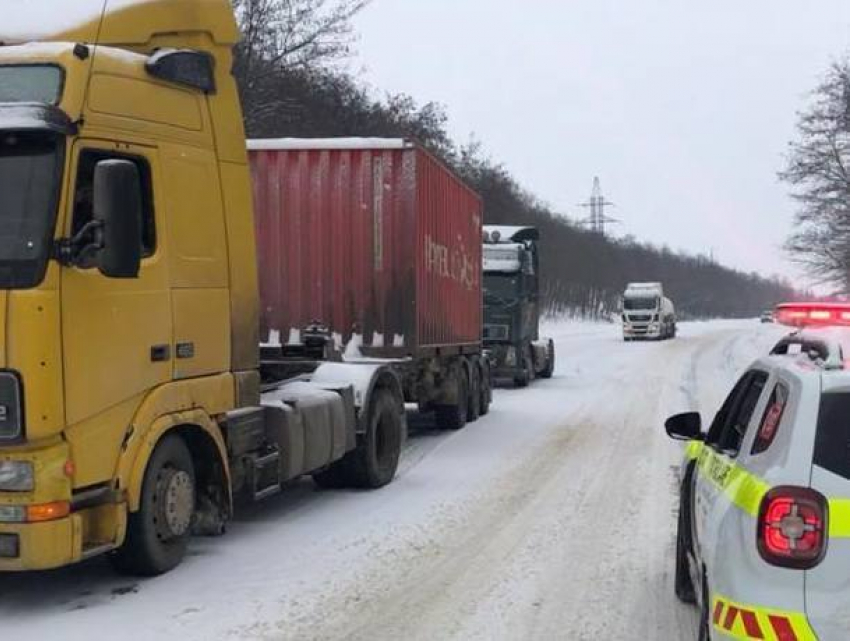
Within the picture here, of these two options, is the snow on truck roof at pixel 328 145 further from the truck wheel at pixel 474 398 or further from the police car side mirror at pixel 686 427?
the police car side mirror at pixel 686 427

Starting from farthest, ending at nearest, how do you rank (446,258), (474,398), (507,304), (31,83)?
(507,304), (474,398), (446,258), (31,83)

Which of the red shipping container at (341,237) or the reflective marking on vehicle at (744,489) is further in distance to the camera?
the red shipping container at (341,237)

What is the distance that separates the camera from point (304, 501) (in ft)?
30.6

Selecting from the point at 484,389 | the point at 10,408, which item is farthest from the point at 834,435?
the point at 484,389

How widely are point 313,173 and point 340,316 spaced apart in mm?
1662

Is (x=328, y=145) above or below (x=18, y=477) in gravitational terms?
above

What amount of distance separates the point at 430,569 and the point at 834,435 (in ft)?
12.6

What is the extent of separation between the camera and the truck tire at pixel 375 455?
9680 millimetres

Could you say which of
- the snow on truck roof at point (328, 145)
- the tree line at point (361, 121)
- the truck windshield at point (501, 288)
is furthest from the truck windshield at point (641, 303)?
the snow on truck roof at point (328, 145)

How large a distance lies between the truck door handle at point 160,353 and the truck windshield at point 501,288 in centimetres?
1566

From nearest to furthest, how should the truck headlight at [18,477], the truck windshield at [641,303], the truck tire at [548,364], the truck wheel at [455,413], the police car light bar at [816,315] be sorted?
1. the police car light bar at [816,315]
2. the truck headlight at [18,477]
3. the truck wheel at [455,413]
4. the truck tire at [548,364]
5. the truck windshield at [641,303]

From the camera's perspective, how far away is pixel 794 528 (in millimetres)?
3275

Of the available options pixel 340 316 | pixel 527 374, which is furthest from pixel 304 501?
pixel 527 374

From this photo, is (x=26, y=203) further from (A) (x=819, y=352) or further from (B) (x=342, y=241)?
(B) (x=342, y=241)
